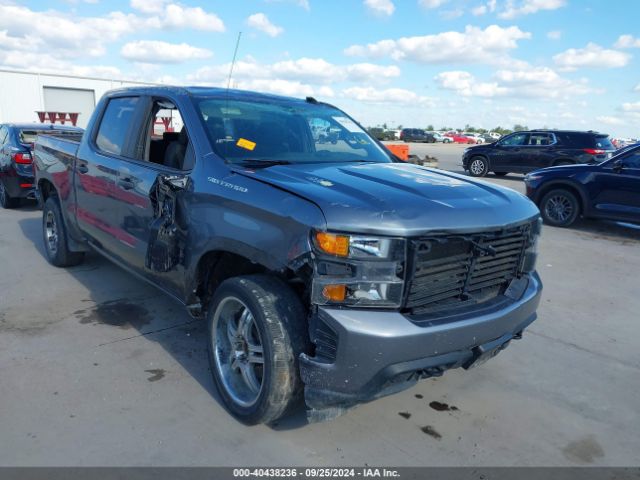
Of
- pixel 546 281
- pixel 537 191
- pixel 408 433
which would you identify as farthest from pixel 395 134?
pixel 408 433

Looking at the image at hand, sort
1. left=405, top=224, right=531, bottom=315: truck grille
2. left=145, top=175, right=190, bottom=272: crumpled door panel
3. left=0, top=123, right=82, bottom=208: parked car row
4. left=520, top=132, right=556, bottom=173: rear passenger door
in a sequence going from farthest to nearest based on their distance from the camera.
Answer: left=520, top=132, right=556, bottom=173: rear passenger door < left=0, top=123, right=82, bottom=208: parked car row < left=145, top=175, right=190, bottom=272: crumpled door panel < left=405, top=224, right=531, bottom=315: truck grille

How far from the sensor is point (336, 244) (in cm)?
244

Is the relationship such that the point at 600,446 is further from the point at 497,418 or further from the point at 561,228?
the point at 561,228

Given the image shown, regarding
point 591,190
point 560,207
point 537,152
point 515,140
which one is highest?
point 515,140

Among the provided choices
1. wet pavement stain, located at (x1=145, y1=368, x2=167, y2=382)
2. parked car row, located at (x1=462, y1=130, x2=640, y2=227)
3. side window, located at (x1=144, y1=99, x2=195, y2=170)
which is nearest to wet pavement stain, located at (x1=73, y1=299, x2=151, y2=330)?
wet pavement stain, located at (x1=145, y1=368, x2=167, y2=382)

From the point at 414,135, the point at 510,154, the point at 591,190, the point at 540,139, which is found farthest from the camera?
the point at 414,135

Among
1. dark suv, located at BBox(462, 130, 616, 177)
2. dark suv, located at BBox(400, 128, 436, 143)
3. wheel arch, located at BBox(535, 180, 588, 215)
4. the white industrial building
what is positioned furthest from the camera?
dark suv, located at BBox(400, 128, 436, 143)

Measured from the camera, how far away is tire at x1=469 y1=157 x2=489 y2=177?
59.5 ft

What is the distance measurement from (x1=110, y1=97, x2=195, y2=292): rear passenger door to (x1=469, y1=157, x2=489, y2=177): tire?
15490mm

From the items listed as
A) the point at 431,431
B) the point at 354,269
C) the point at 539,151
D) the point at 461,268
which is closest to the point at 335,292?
the point at 354,269

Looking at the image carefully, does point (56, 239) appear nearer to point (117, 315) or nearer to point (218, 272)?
point (117, 315)

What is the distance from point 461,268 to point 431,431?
103 centimetres

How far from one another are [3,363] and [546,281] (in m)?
5.54

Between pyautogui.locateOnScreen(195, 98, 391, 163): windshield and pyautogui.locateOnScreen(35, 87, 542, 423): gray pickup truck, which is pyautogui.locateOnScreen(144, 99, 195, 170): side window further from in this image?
pyautogui.locateOnScreen(195, 98, 391, 163): windshield
